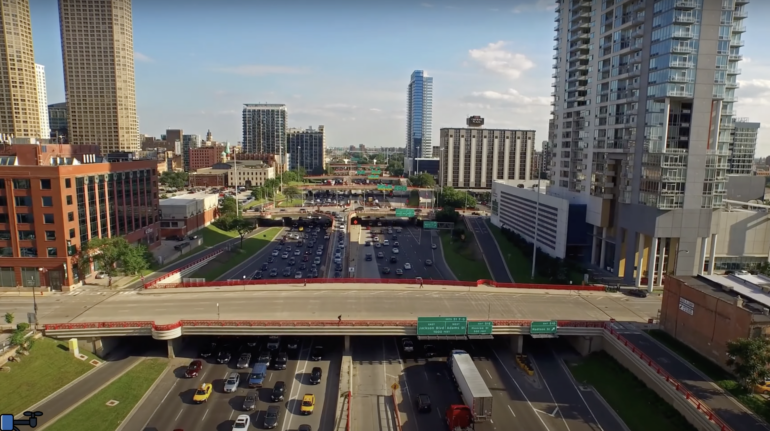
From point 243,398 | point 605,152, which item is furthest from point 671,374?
point 605,152

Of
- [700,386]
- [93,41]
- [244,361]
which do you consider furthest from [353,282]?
[93,41]

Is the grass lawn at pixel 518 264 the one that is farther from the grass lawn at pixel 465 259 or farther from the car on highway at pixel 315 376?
the car on highway at pixel 315 376

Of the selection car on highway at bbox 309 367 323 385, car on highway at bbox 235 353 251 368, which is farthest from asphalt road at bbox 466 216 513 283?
car on highway at bbox 235 353 251 368

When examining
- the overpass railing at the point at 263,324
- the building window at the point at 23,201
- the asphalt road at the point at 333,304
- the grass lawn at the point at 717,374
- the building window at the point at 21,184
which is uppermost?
the building window at the point at 21,184

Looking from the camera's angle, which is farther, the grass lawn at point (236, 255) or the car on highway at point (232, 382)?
the grass lawn at point (236, 255)

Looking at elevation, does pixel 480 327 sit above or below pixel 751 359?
below

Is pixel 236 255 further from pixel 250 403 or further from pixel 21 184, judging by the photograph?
pixel 250 403

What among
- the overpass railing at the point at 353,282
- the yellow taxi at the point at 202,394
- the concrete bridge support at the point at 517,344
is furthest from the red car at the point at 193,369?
the concrete bridge support at the point at 517,344

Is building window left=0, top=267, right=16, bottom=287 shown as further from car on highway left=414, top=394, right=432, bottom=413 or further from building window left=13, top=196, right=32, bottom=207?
car on highway left=414, top=394, right=432, bottom=413
